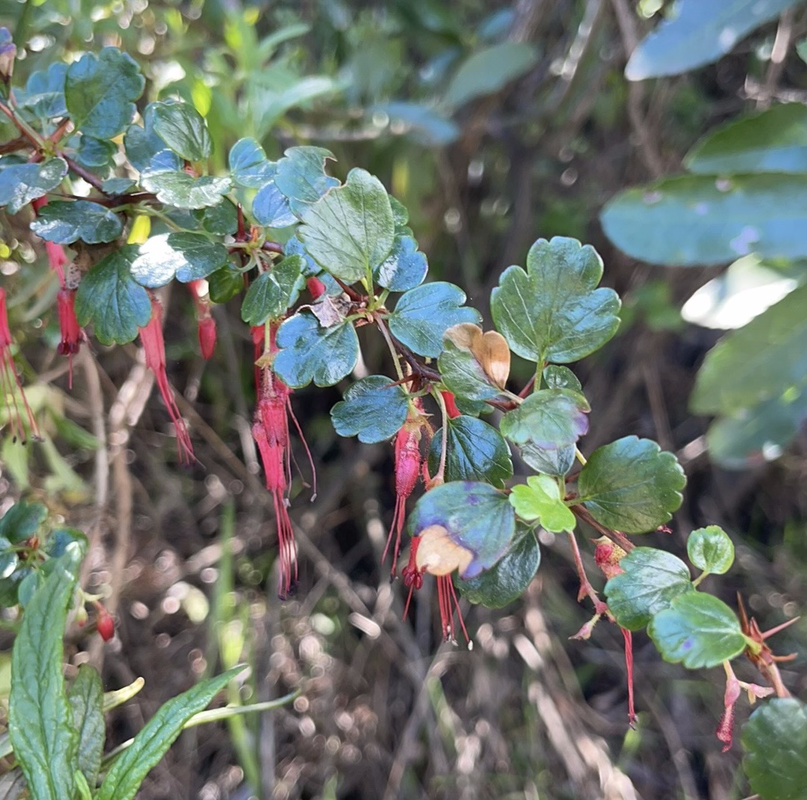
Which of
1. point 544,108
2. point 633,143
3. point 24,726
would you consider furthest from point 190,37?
point 24,726

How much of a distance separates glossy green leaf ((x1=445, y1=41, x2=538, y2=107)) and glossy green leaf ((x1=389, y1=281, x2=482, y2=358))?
88 cm

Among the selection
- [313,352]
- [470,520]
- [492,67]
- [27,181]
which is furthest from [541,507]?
[492,67]

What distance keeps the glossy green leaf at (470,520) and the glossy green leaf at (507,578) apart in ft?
0.13

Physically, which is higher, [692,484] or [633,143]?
[633,143]

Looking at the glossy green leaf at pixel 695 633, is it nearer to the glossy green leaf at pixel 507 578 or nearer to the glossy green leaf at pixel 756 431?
the glossy green leaf at pixel 507 578

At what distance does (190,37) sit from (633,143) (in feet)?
2.91

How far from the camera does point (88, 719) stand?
0.45m

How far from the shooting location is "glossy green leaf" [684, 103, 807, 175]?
592 millimetres

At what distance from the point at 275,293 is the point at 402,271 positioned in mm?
74

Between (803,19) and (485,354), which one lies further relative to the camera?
(803,19)

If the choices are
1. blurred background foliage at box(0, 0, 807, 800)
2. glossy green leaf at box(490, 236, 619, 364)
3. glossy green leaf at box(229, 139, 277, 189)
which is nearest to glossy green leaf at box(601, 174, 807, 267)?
glossy green leaf at box(490, 236, 619, 364)

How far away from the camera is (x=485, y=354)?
0.34 metres

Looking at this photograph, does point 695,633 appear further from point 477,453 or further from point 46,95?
point 46,95

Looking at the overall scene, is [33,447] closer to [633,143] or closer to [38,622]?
[38,622]
